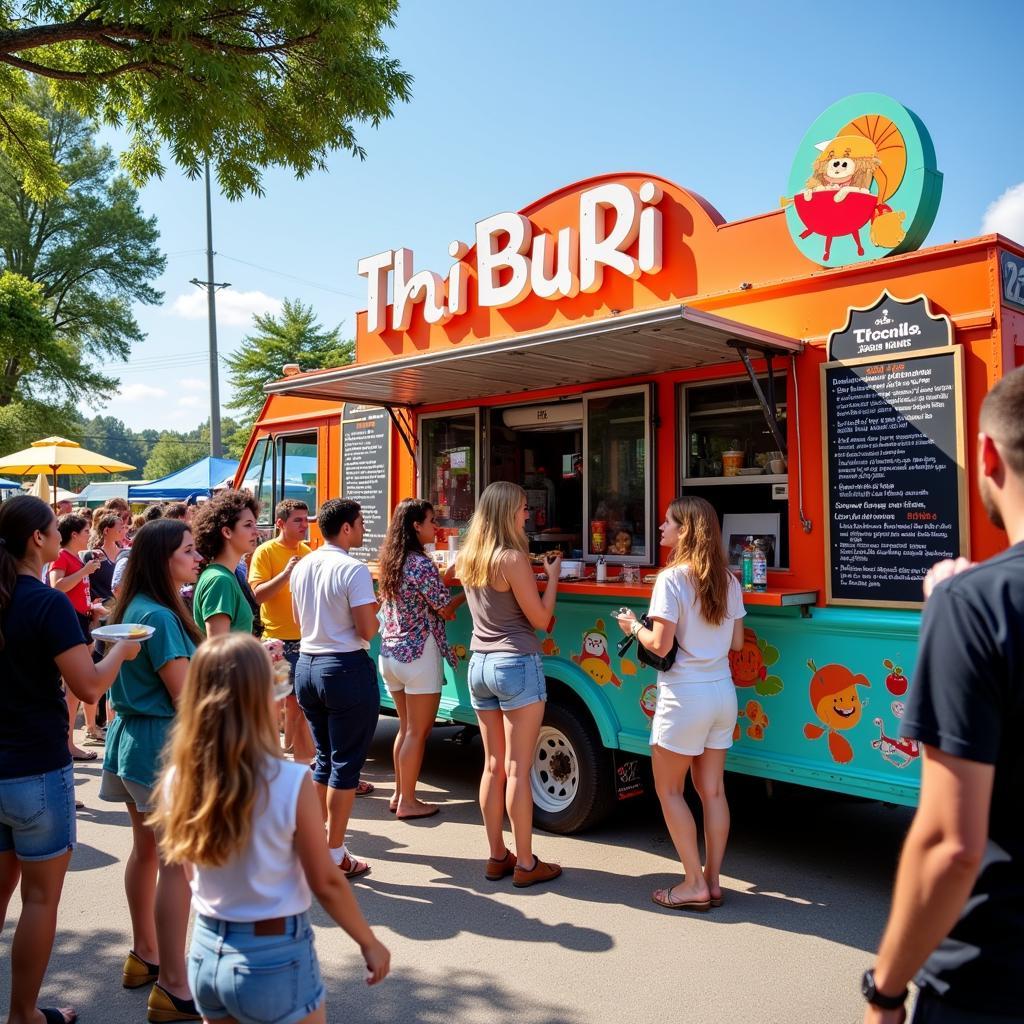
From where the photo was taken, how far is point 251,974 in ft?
6.81

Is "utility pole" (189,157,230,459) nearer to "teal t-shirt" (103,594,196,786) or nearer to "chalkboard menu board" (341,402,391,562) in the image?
"chalkboard menu board" (341,402,391,562)

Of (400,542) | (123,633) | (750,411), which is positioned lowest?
(123,633)

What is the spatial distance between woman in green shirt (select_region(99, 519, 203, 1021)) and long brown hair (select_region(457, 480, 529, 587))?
5.04 feet

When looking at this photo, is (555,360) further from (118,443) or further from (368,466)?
(118,443)

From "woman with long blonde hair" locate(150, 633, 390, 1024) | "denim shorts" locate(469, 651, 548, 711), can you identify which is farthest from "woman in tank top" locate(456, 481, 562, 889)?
"woman with long blonde hair" locate(150, 633, 390, 1024)

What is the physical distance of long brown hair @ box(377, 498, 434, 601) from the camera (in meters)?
5.41

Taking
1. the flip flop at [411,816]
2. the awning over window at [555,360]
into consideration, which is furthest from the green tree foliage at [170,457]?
the flip flop at [411,816]

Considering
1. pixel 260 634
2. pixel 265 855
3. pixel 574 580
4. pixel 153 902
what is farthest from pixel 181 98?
pixel 265 855

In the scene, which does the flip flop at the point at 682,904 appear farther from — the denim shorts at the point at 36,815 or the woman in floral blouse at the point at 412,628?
the denim shorts at the point at 36,815

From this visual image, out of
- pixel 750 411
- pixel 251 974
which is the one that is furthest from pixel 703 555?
pixel 251 974

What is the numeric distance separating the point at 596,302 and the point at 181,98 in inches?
137

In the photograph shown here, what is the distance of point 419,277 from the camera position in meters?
7.05

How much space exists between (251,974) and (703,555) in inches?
109

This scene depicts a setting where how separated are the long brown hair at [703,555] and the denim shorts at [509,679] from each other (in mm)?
897
